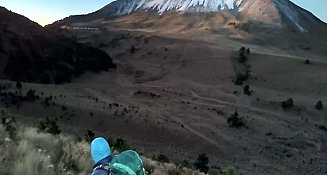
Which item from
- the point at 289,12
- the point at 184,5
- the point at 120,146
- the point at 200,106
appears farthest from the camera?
the point at 289,12

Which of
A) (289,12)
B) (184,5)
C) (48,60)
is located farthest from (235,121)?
(289,12)

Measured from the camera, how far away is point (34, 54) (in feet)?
165

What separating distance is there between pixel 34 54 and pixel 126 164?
156ft

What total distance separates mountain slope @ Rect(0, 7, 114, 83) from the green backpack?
44.0 m

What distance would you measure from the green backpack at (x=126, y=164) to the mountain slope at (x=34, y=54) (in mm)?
44027

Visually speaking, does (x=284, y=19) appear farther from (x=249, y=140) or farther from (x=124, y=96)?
(x=249, y=140)

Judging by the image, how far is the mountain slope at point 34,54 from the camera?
1874 inches

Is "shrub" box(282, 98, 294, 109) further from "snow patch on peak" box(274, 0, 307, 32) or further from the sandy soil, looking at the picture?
"snow patch on peak" box(274, 0, 307, 32)

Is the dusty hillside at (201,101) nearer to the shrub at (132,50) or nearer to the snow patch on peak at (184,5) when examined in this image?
the shrub at (132,50)

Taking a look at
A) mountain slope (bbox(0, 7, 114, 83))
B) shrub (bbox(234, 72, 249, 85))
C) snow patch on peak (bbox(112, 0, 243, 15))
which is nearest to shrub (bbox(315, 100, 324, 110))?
shrub (bbox(234, 72, 249, 85))

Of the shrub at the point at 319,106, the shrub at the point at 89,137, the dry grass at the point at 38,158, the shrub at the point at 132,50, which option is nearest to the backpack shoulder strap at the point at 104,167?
the dry grass at the point at 38,158

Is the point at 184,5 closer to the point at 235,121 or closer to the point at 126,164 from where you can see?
the point at 235,121

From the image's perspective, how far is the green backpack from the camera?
4246 mm

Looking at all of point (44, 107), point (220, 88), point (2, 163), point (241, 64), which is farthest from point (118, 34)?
point (2, 163)
